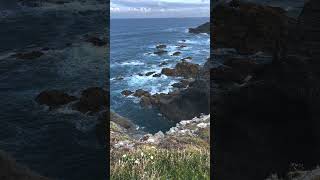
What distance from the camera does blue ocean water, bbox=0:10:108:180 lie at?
19.2 ft

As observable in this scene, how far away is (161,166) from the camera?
804 cm

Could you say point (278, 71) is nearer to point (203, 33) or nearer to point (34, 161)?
point (34, 161)

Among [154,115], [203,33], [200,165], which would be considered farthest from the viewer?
[203,33]

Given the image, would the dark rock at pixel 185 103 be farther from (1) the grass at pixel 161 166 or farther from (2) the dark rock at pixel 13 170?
(2) the dark rock at pixel 13 170

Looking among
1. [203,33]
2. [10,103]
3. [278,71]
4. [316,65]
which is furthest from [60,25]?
[203,33]

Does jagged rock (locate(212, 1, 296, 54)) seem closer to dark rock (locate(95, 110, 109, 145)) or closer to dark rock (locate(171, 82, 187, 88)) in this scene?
dark rock (locate(95, 110, 109, 145))

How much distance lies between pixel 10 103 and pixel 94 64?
108cm

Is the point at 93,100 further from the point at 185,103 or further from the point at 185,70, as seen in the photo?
the point at 185,70

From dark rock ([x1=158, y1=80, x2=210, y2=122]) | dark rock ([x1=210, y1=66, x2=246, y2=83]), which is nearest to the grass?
dark rock ([x1=210, y1=66, x2=246, y2=83])

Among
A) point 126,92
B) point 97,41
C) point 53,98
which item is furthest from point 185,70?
point 53,98

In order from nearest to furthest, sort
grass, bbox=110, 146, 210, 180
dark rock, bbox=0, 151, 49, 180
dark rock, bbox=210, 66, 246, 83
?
dark rock, bbox=0, 151, 49, 180 → dark rock, bbox=210, 66, 246, 83 → grass, bbox=110, 146, 210, 180

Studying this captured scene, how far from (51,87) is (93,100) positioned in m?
0.53

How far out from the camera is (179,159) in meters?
8.28

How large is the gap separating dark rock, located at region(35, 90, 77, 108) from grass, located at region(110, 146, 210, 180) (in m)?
1.90
